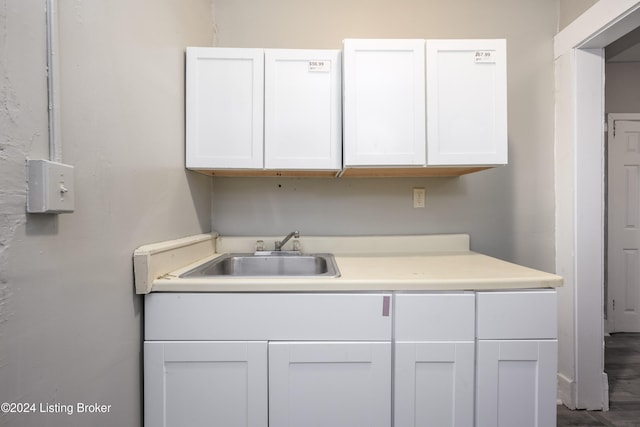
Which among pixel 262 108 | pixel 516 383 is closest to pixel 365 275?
pixel 516 383

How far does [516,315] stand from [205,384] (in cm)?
116

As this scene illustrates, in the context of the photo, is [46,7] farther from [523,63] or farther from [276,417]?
[523,63]

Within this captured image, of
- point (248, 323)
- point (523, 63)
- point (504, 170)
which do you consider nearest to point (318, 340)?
point (248, 323)

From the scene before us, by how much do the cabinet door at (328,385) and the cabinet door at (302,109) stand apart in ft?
2.68

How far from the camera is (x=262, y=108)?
141 centimetres

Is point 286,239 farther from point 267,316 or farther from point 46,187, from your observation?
point 46,187

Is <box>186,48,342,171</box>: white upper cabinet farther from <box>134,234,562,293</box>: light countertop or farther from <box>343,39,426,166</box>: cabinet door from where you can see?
<box>134,234,562,293</box>: light countertop

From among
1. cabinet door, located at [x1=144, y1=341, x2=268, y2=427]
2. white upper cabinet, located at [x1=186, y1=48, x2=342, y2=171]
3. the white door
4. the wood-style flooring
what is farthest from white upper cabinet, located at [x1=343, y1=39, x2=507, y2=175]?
the white door

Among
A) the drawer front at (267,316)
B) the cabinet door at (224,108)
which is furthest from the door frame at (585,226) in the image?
the cabinet door at (224,108)

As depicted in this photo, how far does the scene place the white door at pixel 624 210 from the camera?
260 cm

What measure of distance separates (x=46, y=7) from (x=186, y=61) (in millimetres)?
775

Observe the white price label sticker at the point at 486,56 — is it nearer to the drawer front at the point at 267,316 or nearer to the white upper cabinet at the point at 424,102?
the white upper cabinet at the point at 424,102

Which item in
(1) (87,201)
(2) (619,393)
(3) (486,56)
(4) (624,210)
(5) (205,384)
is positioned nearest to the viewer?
(1) (87,201)

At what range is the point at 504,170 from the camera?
5.89 ft
